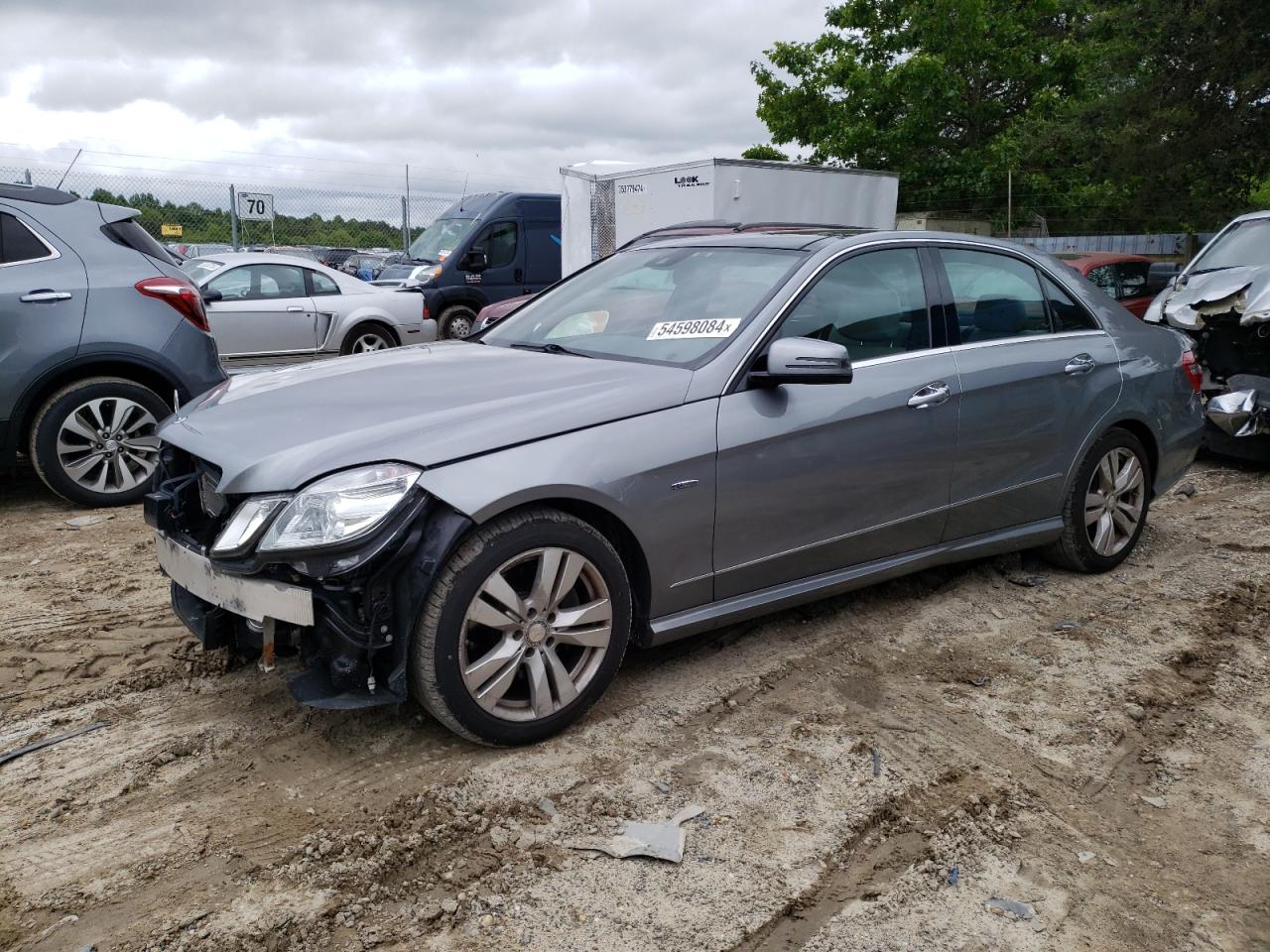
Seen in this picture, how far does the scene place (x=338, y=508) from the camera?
301cm

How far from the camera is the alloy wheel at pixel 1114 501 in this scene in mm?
5090

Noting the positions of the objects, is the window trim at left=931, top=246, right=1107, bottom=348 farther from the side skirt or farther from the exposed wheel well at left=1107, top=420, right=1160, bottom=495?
the side skirt

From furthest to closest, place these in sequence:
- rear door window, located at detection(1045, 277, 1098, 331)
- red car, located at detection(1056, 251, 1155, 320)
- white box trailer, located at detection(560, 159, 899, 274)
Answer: white box trailer, located at detection(560, 159, 899, 274) < red car, located at detection(1056, 251, 1155, 320) < rear door window, located at detection(1045, 277, 1098, 331)

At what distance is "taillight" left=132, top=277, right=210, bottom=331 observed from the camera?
632 cm

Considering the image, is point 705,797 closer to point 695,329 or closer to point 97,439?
point 695,329

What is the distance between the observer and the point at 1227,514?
258 inches

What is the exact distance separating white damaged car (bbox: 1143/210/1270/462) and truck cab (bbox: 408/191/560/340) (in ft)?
29.3

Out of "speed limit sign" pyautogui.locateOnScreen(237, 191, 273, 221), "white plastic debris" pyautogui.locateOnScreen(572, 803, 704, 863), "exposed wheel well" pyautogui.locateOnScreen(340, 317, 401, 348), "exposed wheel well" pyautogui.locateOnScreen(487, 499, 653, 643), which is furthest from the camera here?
"speed limit sign" pyautogui.locateOnScreen(237, 191, 273, 221)

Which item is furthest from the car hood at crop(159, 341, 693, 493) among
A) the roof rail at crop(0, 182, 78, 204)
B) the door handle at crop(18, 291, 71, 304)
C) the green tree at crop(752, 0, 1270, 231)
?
the green tree at crop(752, 0, 1270, 231)

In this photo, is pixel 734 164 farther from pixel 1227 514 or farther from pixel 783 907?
pixel 783 907

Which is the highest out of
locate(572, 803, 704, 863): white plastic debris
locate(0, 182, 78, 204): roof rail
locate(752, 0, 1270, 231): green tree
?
locate(752, 0, 1270, 231): green tree

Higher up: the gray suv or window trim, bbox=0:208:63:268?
window trim, bbox=0:208:63:268

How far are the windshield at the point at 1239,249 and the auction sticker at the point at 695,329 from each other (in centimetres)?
626

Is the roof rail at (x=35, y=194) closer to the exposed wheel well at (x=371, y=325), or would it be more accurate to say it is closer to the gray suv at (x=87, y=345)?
the gray suv at (x=87, y=345)
